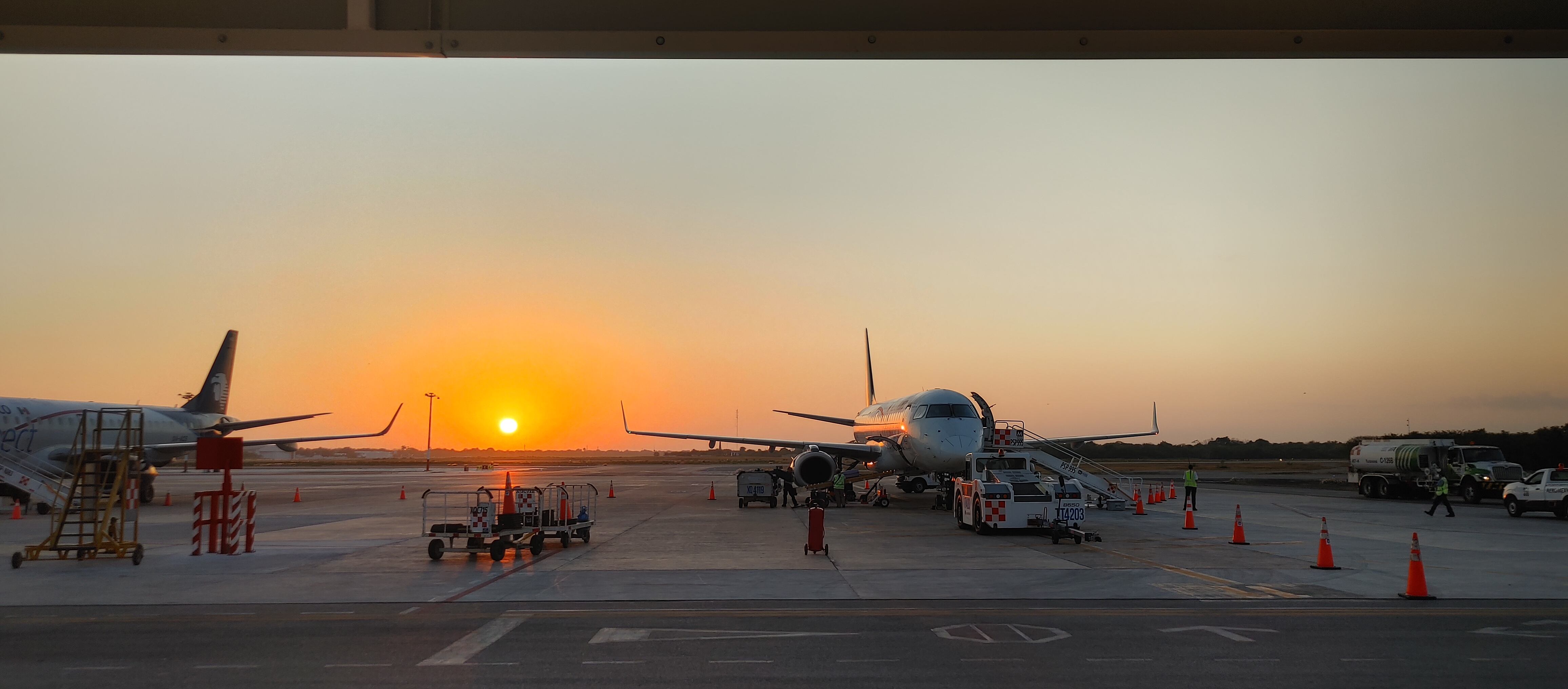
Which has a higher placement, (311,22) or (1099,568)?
(311,22)

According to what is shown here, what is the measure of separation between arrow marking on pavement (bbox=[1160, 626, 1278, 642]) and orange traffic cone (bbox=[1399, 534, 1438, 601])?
3760 millimetres

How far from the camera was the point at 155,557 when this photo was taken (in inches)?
715

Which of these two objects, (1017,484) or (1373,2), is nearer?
(1373,2)

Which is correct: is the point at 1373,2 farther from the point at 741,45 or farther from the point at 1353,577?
the point at 1353,577

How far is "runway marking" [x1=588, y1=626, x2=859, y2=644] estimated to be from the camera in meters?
9.96

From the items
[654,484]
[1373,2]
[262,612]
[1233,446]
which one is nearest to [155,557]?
[262,612]

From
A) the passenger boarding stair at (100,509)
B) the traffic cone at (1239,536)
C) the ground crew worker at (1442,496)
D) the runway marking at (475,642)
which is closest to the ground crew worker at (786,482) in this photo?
the traffic cone at (1239,536)

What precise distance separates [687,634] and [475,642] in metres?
2.13

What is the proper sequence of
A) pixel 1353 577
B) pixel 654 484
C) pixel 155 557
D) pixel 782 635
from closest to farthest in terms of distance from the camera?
pixel 782 635 < pixel 1353 577 < pixel 155 557 < pixel 654 484

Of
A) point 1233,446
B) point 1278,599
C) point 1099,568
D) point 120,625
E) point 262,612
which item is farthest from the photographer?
point 1233,446

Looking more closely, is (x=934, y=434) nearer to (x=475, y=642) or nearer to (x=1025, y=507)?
(x=1025, y=507)

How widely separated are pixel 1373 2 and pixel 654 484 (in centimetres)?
5230

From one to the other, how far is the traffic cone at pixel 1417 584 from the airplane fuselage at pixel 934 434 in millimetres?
17344

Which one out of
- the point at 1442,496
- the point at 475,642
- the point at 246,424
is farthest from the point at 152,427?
the point at 1442,496
